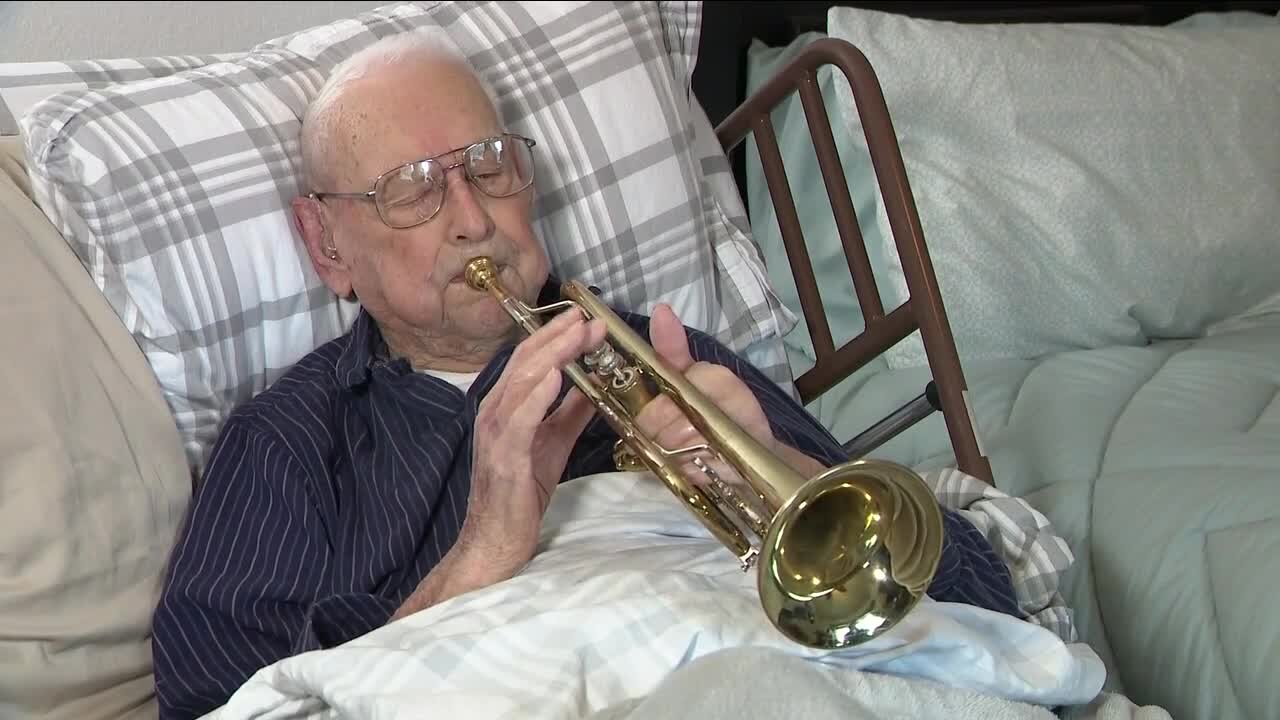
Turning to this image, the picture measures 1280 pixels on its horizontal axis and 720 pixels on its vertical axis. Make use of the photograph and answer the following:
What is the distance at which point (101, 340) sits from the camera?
1328 mm

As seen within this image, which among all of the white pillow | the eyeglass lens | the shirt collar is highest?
the eyeglass lens

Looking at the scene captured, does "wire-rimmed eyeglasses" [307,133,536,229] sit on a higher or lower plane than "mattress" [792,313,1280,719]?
higher

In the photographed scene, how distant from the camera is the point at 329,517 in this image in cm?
137

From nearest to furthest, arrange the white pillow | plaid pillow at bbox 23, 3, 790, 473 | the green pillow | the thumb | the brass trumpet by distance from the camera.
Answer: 1. the brass trumpet
2. the thumb
3. plaid pillow at bbox 23, 3, 790, 473
4. the white pillow
5. the green pillow

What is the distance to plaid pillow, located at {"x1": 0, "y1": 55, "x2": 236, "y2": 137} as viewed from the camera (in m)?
1.45

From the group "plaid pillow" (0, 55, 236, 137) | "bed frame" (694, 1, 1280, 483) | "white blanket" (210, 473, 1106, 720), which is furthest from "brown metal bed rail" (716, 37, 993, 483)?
"plaid pillow" (0, 55, 236, 137)

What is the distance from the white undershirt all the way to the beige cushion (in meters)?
0.30

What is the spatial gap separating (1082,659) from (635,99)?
0.91 meters

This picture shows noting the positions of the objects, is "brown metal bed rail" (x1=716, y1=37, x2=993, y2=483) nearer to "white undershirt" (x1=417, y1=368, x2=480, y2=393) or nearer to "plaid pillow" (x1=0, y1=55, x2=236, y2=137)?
"white undershirt" (x1=417, y1=368, x2=480, y2=393)

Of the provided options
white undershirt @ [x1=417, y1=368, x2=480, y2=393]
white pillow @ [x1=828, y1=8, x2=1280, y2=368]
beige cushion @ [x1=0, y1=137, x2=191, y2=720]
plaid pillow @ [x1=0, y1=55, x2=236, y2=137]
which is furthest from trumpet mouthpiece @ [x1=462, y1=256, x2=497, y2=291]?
white pillow @ [x1=828, y1=8, x2=1280, y2=368]

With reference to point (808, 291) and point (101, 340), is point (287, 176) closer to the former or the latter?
point (101, 340)

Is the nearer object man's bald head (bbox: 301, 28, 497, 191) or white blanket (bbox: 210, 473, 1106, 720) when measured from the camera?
white blanket (bbox: 210, 473, 1106, 720)

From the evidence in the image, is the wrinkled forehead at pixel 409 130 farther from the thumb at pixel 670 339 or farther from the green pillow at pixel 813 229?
the green pillow at pixel 813 229

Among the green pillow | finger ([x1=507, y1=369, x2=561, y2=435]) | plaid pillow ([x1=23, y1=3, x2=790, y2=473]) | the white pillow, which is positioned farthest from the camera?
the green pillow
